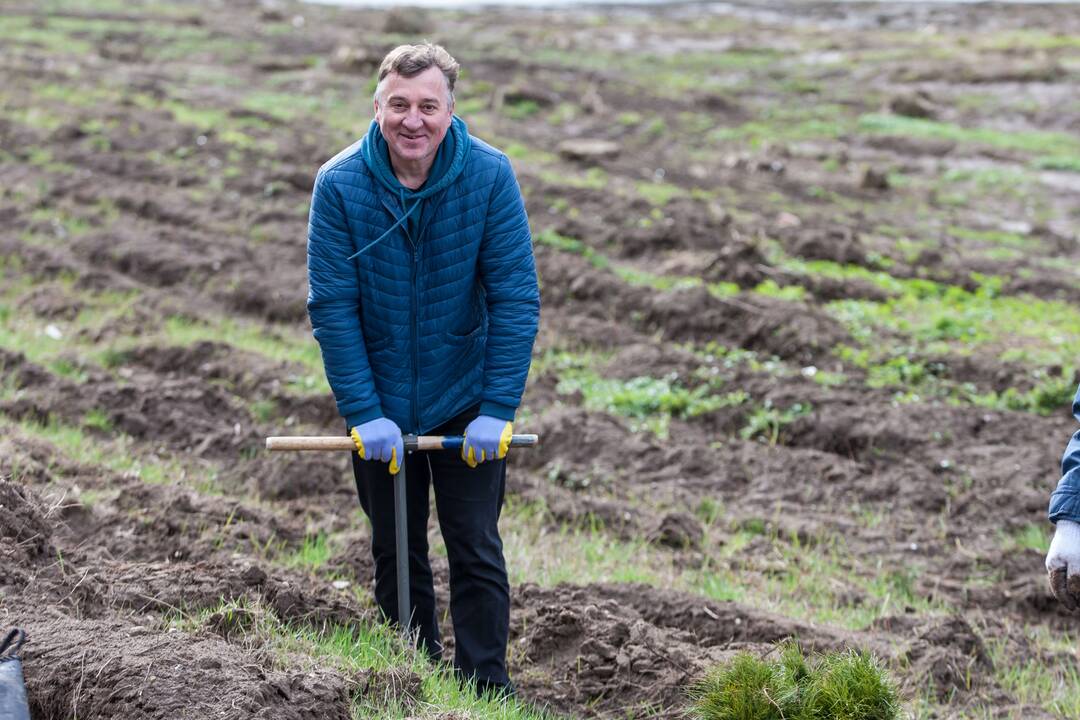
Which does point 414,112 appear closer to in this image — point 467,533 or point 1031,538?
point 467,533

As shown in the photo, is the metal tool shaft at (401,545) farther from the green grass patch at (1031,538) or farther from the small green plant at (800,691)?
the green grass patch at (1031,538)

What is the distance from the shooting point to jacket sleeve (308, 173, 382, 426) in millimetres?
3998

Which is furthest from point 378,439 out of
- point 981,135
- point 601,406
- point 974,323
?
point 981,135

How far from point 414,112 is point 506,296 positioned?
27.1 inches

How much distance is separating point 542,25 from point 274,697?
111ft

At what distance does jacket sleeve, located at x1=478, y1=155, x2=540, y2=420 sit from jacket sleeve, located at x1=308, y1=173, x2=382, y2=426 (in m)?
0.40

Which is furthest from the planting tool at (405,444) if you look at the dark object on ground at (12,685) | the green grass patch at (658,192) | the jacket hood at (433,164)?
the green grass patch at (658,192)

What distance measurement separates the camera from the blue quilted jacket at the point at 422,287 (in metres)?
3.99

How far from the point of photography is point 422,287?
407 cm

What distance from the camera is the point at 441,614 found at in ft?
17.4

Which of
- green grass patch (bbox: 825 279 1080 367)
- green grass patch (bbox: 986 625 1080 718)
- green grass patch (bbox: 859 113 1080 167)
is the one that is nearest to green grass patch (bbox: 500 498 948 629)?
green grass patch (bbox: 986 625 1080 718)

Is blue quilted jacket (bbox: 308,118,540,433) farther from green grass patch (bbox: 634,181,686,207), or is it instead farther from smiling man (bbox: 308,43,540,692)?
green grass patch (bbox: 634,181,686,207)

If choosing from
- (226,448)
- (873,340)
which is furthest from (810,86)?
(226,448)

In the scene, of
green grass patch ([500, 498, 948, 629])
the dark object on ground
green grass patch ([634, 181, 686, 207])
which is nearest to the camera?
the dark object on ground
